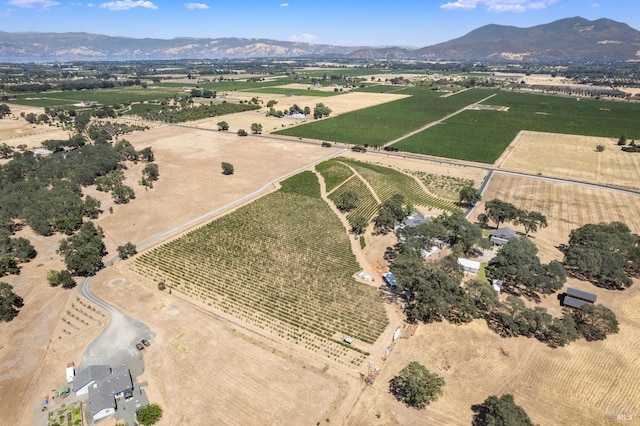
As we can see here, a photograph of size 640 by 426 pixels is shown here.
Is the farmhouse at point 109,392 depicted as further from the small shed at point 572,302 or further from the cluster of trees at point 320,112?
the cluster of trees at point 320,112

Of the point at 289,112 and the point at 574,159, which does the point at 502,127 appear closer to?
the point at 574,159

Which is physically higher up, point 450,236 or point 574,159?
point 574,159

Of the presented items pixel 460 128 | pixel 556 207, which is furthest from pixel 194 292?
pixel 460 128

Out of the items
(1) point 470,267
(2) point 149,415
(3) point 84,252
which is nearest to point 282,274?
(2) point 149,415

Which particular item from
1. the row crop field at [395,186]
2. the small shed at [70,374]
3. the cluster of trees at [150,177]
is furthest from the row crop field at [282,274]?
the cluster of trees at [150,177]

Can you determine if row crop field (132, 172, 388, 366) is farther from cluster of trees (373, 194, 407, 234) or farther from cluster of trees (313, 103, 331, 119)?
cluster of trees (313, 103, 331, 119)

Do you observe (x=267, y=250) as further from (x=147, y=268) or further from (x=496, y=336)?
(x=496, y=336)
